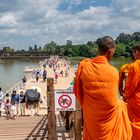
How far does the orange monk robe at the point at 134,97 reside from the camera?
648 cm

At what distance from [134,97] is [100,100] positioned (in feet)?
3.74

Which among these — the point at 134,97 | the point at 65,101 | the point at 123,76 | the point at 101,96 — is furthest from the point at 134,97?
the point at 65,101

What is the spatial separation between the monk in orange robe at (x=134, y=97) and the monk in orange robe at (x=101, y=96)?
0.82 meters

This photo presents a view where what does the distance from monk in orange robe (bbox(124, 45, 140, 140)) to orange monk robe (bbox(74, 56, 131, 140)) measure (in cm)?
81

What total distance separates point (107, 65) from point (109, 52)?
0.55 ft

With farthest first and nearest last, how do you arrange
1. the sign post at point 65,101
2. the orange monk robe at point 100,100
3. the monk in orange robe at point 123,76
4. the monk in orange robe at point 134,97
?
the sign post at point 65,101 → the monk in orange robe at point 123,76 → the monk in orange robe at point 134,97 → the orange monk robe at point 100,100

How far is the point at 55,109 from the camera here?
7957 mm

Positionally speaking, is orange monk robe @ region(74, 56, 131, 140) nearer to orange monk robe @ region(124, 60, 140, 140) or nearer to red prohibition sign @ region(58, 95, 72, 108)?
orange monk robe @ region(124, 60, 140, 140)

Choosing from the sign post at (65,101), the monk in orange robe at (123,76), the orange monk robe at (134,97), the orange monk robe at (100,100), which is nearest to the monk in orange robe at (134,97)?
the orange monk robe at (134,97)

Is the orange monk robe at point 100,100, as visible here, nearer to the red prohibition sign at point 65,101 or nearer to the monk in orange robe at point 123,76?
the monk in orange robe at point 123,76

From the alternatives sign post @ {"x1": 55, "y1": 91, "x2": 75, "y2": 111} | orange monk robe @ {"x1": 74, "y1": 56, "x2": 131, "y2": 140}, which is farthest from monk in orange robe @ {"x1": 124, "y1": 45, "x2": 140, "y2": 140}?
sign post @ {"x1": 55, "y1": 91, "x2": 75, "y2": 111}

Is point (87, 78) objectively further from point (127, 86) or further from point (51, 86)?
point (51, 86)

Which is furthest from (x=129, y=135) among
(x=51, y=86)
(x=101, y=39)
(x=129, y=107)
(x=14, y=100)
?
(x=14, y=100)

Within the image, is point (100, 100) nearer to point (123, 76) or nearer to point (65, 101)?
point (123, 76)
